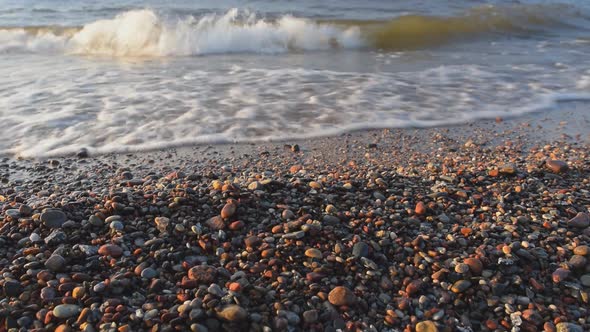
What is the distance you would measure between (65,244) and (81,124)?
2.65m

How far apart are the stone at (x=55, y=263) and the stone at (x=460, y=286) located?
1.94 m

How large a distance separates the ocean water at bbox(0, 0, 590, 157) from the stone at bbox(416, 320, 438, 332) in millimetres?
2769

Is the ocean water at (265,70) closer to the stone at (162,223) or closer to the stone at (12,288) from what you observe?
the stone at (162,223)

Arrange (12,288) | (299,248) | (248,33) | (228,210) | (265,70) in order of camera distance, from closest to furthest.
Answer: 1. (12,288)
2. (299,248)
3. (228,210)
4. (265,70)
5. (248,33)

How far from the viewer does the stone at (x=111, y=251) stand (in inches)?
91.6

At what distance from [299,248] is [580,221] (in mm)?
1701

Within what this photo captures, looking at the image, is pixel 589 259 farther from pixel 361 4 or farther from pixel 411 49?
pixel 361 4

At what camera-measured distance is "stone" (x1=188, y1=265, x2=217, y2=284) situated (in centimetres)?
218

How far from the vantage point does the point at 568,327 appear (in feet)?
6.37

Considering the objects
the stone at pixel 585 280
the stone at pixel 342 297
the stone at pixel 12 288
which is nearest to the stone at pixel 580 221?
the stone at pixel 585 280

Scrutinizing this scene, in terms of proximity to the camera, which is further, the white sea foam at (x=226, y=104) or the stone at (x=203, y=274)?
the white sea foam at (x=226, y=104)

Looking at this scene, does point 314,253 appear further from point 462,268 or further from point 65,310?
point 65,310

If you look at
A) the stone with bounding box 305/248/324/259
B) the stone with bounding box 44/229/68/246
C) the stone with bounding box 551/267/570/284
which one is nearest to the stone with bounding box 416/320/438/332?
the stone with bounding box 305/248/324/259

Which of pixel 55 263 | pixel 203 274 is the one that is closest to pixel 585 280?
pixel 203 274
